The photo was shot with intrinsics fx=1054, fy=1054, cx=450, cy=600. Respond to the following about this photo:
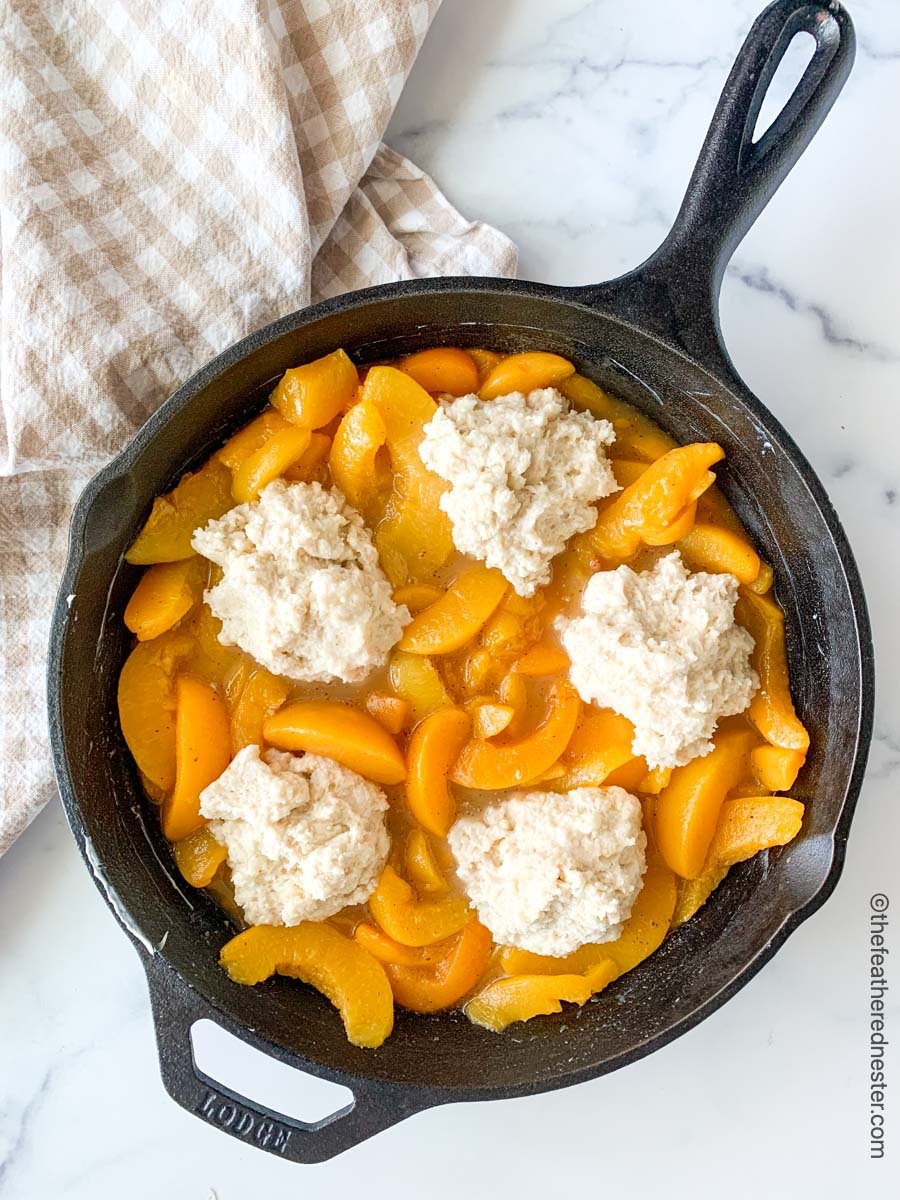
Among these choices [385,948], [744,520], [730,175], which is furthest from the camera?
[744,520]

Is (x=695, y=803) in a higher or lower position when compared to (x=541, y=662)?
lower

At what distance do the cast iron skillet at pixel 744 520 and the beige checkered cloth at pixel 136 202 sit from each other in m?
0.16

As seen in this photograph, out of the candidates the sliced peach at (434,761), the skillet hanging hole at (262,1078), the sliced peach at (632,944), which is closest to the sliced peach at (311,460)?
the sliced peach at (434,761)

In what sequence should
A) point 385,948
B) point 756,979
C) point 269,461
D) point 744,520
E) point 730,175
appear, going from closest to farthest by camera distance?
point 730,175 < point 269,461 < point 385,948 < point 744,520 < point 756,979

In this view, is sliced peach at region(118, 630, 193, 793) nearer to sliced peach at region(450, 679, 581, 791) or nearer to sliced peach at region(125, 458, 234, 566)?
sliced peach at region(125, 458, 234, 566)

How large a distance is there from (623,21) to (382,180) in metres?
0.53

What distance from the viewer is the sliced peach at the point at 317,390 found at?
169 cm

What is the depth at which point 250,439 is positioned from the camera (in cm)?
173

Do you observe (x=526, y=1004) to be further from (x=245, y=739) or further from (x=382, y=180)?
(x=382, y=180)

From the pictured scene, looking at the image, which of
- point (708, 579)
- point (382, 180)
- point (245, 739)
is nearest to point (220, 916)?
point (245, 739)

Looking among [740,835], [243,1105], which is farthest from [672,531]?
[243,1105]

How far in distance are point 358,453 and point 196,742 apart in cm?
53

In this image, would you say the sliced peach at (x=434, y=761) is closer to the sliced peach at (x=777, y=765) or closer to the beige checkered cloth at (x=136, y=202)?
the sliced peach at (x=777, y=765)

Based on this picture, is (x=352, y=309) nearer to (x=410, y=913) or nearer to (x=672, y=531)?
(x=672, y=531)
